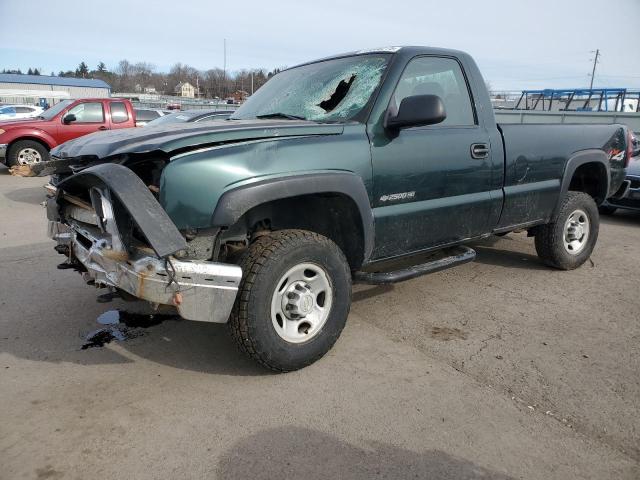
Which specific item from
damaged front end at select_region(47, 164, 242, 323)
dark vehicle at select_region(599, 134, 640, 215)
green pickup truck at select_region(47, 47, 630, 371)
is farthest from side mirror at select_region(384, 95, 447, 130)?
dark vehicle at select_region(599, 134, 640, 215)

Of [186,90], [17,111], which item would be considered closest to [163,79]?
[186,90]

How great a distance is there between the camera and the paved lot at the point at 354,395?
223 cm

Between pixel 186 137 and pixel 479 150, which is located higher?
pixel 186 137

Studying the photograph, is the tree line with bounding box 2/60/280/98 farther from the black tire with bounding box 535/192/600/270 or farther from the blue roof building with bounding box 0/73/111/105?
the black tire with bounding box 535/192/600/270

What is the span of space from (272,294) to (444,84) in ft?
7.38

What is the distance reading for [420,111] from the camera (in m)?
3.03

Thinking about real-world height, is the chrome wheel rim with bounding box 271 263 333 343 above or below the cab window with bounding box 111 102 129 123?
below

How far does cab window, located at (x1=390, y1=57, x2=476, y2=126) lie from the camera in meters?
3.58

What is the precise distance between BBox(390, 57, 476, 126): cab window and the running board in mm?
1029

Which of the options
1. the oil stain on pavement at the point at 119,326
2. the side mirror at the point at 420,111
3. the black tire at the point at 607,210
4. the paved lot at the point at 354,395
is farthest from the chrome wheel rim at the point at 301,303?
the black tire at the point at 607,210

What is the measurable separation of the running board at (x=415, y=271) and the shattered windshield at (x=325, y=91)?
1.06 metres

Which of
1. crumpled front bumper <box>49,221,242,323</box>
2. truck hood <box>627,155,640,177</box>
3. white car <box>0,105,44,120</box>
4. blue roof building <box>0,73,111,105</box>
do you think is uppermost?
blue roof building <box>0,73,111,105</box>

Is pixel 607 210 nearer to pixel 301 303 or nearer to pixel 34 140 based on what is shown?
pixel 301 303

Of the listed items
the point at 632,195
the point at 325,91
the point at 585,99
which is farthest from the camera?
the point at 585,99
